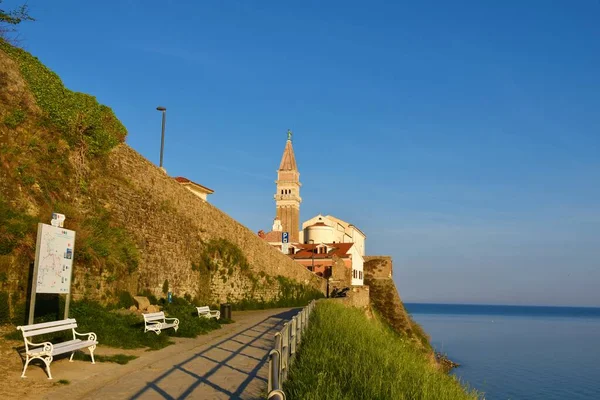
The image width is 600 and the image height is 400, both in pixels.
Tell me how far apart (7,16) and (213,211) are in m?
13.8

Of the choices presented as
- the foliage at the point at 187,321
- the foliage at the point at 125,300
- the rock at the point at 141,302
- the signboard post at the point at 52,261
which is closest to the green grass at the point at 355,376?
the foliage at the point at 187,321

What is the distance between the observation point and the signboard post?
11.2 metres

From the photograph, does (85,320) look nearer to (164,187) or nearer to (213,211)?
(164,187)

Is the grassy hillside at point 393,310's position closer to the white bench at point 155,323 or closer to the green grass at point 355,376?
the white bench at point 155,323

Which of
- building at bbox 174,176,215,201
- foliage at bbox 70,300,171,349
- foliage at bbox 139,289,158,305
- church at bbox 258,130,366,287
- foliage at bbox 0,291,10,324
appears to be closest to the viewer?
foliage at bbox 0,291,10,324

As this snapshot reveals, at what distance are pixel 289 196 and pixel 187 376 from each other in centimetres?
11460

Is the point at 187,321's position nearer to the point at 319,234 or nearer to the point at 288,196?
the point at 319,234

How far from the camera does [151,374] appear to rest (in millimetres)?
10086

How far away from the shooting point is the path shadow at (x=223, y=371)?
28.7 feet

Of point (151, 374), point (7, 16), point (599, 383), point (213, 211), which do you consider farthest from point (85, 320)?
point (599, 383)

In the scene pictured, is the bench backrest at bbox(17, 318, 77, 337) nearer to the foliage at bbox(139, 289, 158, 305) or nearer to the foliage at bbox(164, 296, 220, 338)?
the foliage at bbox(164, 296, 220, 338)

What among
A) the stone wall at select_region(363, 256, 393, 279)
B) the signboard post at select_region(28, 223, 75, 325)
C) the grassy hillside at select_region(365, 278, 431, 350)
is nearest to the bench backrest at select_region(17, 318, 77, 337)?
the signboard post at select_region(28, 223, 75, 325)

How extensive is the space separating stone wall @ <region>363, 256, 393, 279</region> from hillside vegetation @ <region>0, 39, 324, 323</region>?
1695 inches

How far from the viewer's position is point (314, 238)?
281ft
